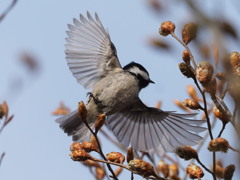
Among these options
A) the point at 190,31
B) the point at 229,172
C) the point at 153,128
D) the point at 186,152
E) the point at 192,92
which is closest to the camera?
the point at 190,31

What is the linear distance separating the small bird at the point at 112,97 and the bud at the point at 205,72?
80.6 inches

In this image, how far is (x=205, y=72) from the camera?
5.82ft

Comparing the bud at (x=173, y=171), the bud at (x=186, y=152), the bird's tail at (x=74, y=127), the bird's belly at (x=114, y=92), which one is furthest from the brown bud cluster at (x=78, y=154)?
the bird's belly at (x=114, y=92)

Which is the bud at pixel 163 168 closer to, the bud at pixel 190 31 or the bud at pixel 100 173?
the bud at pixel 100 173

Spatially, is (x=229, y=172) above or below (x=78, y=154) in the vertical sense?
below

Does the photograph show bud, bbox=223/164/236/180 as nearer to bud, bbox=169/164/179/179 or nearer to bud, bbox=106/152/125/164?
bud, bbox=106/152/125/164

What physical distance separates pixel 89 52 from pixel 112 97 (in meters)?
0.68

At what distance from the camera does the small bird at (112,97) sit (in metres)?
4.08

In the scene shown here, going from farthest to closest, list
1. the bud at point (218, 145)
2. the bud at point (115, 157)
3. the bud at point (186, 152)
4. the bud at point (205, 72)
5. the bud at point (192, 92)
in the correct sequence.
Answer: the bud at point (192, 92)
the bud at point (115, 157)
the bud at point (186, 152)
the bud at point (218, 145)
the bud at point (205, 72)

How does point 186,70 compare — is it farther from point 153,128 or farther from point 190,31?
point 153,128

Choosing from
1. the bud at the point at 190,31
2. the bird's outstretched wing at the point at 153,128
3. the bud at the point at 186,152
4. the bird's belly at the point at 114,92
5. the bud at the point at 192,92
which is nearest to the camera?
the bud at the point at 190,31

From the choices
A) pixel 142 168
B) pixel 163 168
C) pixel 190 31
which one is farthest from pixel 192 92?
pixel 190 31

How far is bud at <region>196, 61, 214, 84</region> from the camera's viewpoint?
173cm

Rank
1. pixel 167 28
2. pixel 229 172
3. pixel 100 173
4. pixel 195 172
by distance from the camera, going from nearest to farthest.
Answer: pixel 229 172 → pixel 195 172 → pixel 167 28 → pixel 100 173
